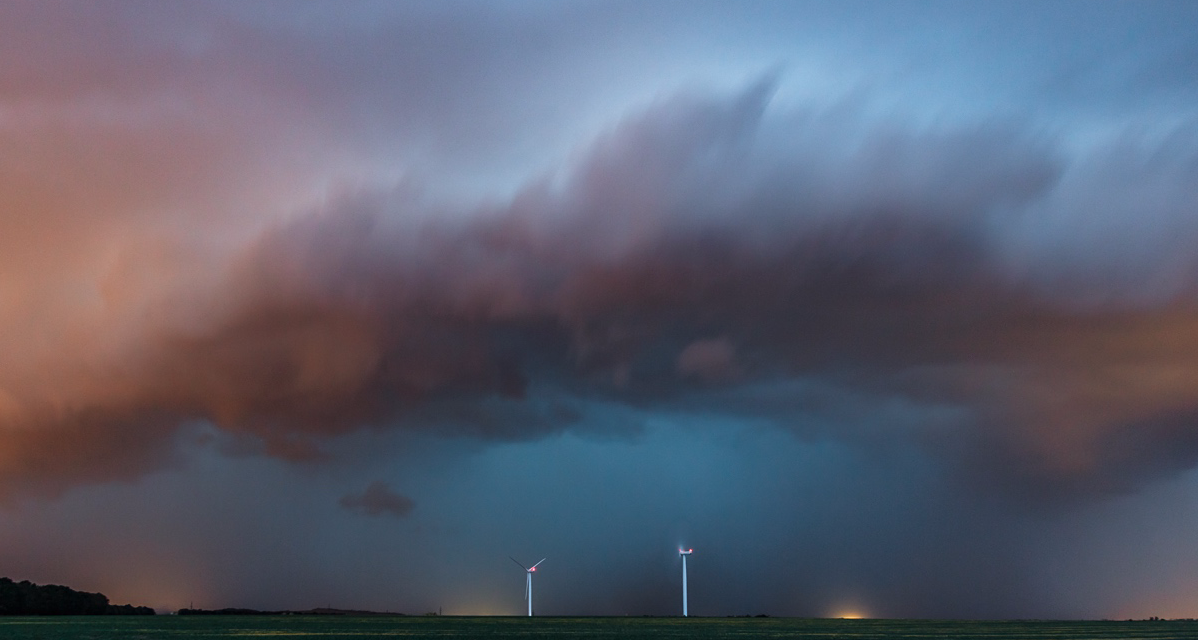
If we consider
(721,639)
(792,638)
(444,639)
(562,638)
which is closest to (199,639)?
(444,639)

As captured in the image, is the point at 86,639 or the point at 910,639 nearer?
the point at 86,639

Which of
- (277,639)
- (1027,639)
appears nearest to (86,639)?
(277,639)

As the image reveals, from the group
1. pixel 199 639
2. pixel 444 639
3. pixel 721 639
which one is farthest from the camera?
pixel 721 639

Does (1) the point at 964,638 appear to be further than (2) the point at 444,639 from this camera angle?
Yes

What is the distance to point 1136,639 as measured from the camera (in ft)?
320

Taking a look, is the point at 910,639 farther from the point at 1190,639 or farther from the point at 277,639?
the point at 277,639

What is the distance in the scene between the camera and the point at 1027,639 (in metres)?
93.2

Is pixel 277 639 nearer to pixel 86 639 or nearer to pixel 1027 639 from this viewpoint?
pixel 86 639

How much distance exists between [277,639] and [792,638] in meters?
46.6

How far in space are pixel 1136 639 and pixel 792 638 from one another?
30.5 m

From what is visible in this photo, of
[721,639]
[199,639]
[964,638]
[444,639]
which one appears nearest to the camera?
[199,639]

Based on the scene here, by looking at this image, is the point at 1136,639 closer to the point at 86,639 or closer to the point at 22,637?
the point at 86,639

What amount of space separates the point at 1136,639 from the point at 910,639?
19.6 meters

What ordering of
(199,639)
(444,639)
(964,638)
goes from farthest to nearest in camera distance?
1. (964,638)
2. (444,639)
3. (199,639)
